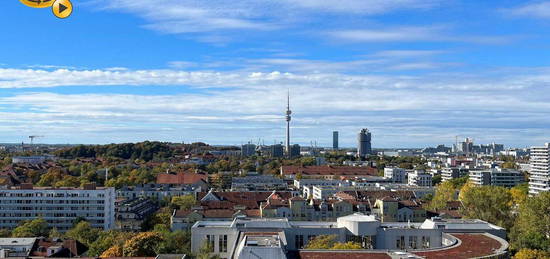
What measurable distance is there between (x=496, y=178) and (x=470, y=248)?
79.6 m

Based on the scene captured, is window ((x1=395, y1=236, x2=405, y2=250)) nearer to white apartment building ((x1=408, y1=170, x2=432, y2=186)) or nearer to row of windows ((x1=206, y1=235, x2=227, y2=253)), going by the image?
row of windows ((x1=206, y1=235, x2=227, y2=253))

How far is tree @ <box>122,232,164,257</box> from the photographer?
3444cm

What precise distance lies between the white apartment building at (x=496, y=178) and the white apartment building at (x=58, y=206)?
6597 cm

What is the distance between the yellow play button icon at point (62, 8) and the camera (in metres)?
14.3

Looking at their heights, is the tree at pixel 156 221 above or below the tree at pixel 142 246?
below

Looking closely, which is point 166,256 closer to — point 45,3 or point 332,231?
point 332,231

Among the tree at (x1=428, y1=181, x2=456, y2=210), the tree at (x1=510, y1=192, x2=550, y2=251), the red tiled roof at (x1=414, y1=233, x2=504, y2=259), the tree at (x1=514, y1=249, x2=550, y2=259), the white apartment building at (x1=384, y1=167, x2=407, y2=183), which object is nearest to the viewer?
the red tiled roof at (x1=414, y1=233, x2=504, y2=259)

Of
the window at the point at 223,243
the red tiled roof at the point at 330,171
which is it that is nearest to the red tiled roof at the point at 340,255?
the window at the point at 223,243

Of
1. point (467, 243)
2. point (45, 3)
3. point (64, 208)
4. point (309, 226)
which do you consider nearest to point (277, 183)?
point (64, 208)

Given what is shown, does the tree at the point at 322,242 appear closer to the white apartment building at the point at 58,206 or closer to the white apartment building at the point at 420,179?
the white apartment building at the point at 58,206

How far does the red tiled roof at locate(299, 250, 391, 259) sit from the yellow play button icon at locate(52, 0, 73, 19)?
15.7 metres

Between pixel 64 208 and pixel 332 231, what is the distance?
32.4 meters

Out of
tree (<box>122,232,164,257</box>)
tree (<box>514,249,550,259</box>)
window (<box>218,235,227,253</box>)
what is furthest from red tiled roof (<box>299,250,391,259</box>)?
tree (<box>122,232,164,257</box>)
